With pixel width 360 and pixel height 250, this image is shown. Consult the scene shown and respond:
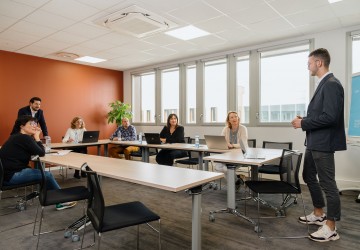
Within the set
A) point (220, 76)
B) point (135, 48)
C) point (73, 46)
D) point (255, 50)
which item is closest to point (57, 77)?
point (73, 46)

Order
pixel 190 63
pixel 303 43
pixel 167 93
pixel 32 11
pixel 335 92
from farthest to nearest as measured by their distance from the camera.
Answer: pixel 167 93 < pixel 190 63 < pixel 303 43 < pixel 32 11 < pixel 335 92

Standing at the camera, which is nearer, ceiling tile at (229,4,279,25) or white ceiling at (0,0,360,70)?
white ceiling at (0,0,360,70)

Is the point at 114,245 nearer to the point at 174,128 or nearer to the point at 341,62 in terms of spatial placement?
the point at 174,128

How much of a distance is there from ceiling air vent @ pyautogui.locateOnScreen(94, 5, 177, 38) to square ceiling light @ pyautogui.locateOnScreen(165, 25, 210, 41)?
0.82 feet

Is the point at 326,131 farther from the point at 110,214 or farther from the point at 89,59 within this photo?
the point at 89,59

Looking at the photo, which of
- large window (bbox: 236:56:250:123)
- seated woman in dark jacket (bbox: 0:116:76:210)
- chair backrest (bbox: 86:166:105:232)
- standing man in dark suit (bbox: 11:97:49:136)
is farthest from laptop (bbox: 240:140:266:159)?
standing man in dark suit (bbox: 11:97:49:136)

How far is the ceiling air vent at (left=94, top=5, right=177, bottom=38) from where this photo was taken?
3855 mm

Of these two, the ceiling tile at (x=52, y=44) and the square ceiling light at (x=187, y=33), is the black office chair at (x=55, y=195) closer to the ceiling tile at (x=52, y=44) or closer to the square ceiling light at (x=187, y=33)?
the square ceiling light at (x=187, y=33)

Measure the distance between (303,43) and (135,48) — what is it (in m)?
3.45

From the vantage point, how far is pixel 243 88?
5.95 meters

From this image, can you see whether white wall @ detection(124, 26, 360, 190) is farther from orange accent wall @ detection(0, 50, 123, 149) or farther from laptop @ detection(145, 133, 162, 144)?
orange accent wall @ detection(0, 50, 123, 149)

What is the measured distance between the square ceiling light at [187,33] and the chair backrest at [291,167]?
9.22ft

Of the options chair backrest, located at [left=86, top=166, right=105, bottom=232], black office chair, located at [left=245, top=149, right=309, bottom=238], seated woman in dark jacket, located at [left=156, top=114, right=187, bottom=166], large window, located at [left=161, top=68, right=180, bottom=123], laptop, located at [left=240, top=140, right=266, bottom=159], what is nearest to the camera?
chair backrest, located at [left=86, top=166, right=105, bottom=232]

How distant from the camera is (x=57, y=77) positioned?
677 centimetres
